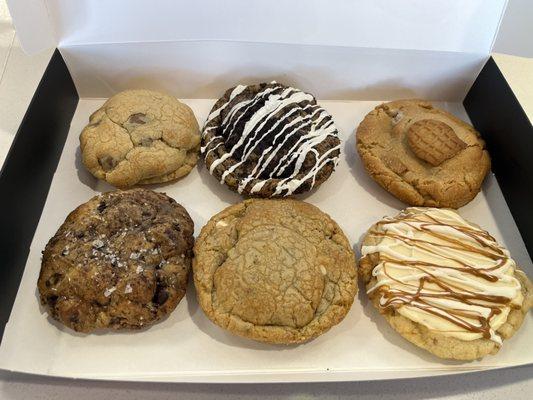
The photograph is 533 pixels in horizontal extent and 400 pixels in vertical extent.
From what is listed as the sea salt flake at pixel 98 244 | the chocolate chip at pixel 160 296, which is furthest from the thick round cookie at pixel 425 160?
the sea salt flake at pixel 98 244

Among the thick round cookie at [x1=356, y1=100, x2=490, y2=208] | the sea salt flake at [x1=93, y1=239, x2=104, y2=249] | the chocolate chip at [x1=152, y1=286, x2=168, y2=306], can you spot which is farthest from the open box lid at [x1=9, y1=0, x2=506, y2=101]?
the chocolate chip at [x1=152, y1=286, x2=168, y2=306]

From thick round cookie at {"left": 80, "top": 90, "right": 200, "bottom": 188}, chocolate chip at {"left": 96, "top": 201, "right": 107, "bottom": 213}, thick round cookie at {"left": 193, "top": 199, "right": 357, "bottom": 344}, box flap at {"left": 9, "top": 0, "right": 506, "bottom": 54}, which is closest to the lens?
thick round cookie at {"left": 193, "top": 199, "right": 357, "bottom": 344}

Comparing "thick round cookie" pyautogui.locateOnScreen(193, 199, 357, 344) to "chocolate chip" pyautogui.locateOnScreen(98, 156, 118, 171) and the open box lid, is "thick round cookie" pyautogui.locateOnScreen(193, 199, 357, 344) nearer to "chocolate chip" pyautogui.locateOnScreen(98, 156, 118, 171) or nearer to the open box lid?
"chocolate chip" pyautogui.locateOnScreen(98, 156, 118, 171)

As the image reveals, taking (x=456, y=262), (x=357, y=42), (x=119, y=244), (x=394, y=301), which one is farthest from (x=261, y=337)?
(x=357, y=42)

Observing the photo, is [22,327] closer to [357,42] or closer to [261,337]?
[261,337]

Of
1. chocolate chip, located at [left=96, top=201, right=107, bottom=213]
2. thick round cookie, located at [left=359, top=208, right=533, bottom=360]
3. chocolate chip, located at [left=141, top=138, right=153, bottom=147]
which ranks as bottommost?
thick round cookie, located at [left=359, top=208, right=533, bottom=360]

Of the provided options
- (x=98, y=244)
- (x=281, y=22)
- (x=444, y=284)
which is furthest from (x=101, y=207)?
(x=444, y=284)
